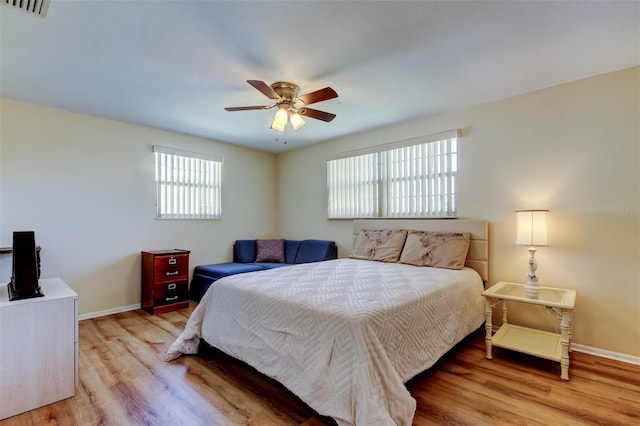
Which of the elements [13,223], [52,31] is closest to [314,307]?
[52,31]

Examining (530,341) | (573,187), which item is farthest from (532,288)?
(573,187)

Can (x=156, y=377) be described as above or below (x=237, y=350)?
below

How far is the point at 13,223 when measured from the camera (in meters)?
3.16

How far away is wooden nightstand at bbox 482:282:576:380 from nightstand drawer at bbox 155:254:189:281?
3.53 metres

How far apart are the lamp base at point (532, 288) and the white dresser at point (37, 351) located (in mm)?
3487

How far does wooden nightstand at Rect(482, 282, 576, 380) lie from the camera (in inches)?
86.9

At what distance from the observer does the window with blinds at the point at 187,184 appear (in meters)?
4.23

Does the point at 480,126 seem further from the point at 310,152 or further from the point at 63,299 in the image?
the point at 63,299

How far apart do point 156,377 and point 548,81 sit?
4.14 m

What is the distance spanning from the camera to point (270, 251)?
4977mm

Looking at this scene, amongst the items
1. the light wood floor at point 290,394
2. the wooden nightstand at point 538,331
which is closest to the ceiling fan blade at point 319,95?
the wooden nightstand at point 538,331

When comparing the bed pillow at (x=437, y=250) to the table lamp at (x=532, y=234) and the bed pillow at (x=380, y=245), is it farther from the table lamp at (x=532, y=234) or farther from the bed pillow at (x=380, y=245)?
the table lamp at (x=532, y=234)

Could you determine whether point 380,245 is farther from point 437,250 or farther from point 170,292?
point 170,292

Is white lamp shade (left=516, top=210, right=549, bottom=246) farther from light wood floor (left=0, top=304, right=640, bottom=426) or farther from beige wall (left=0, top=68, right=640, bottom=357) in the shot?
light wood floor (left=0, top=304, right=640, bottom=426)
